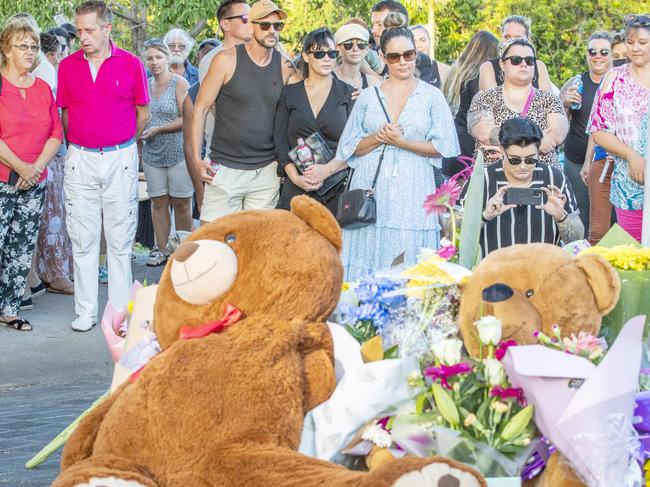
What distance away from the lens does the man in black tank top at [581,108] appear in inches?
375

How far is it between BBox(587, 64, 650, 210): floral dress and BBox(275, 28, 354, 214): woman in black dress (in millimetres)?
1705

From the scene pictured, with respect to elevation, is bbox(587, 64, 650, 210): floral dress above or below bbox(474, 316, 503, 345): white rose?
below

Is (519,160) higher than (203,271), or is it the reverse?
(203,271)

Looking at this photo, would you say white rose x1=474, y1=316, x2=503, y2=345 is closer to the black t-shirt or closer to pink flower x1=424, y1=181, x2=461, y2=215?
pink flower x1=424, y1=181, x2=461, y2=215

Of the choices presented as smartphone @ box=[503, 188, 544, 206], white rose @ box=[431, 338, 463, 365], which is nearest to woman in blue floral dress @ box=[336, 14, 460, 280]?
smartphone @ box=[503, 188, 544, 206]

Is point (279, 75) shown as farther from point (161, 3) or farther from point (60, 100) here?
point (161, 3)

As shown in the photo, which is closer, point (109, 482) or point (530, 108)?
point (109, 482)

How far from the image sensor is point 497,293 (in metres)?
3.53

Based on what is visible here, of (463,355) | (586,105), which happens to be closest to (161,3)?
Answer: (586,105)

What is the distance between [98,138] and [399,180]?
7.68 ft

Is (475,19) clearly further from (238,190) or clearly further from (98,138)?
(238,190)

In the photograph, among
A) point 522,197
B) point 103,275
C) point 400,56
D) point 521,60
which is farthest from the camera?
point 103,275

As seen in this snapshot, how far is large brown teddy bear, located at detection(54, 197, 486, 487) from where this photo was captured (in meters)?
3.14

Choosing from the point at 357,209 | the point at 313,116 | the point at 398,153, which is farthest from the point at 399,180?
the point at 313,116
